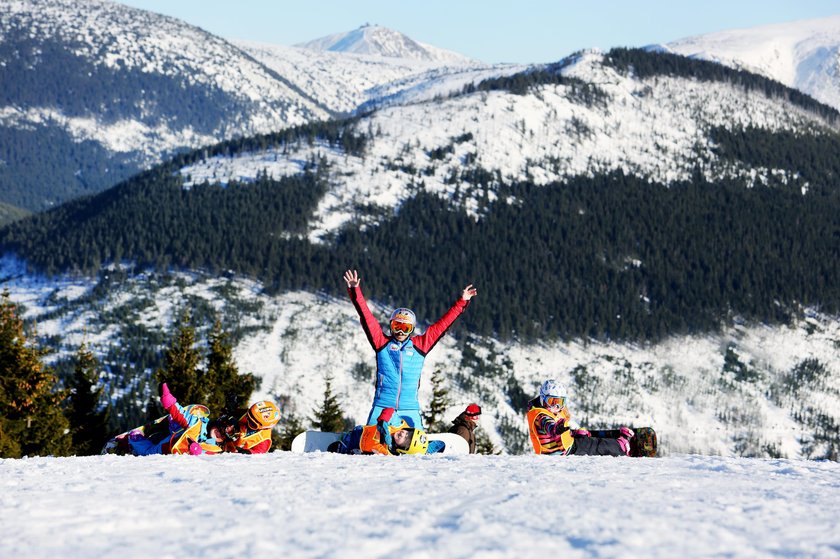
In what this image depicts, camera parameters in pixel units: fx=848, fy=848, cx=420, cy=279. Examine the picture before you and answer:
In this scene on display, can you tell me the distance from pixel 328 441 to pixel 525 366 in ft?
456

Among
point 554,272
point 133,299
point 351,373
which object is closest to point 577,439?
point 351,373

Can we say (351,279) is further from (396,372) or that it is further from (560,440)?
(560,440)

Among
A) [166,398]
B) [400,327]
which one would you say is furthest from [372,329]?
[166,398]

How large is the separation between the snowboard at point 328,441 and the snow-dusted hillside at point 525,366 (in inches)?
3991

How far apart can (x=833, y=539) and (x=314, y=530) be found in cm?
408

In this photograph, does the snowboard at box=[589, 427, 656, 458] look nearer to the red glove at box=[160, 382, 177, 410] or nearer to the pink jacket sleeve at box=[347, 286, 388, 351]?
the pink jacket sleeve at box=[347, 286, 388, 351]

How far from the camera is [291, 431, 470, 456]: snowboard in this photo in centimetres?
1480

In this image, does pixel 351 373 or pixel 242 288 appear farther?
pixel 242 288

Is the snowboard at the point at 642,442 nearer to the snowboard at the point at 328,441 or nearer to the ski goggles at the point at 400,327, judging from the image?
the snowboard at the point at 328,441

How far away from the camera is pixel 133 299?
158125mm

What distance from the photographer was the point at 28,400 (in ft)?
94.2

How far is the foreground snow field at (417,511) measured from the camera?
21.0 feet

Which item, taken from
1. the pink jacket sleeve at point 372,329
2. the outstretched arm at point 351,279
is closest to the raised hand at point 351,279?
the outstretched arm at point 351,279

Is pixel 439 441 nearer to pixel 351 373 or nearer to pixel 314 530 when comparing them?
pixel 314 530
